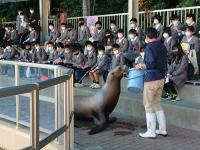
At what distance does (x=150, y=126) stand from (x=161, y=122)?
21 centimetres

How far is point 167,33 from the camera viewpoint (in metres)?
11.6

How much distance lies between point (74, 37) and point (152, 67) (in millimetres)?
8004

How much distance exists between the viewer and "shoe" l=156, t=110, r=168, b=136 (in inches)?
324

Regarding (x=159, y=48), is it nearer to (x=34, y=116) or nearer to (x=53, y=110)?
(x=53, y=110)

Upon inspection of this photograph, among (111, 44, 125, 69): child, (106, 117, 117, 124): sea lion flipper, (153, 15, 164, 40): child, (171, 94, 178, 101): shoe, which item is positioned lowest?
(106, 117, 117, 124): sea lion flipper

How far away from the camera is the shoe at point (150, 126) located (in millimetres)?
8180

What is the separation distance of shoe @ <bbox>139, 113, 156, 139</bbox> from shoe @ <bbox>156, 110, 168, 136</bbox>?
90mm

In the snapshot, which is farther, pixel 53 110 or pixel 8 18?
pixel 8 18

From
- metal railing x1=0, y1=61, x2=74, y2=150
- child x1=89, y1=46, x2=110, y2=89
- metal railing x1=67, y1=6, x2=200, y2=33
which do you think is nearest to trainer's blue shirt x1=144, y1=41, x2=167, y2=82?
metal railing x1=0, y1=61, x2=74, y2=150

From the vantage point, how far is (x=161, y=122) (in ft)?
27.2

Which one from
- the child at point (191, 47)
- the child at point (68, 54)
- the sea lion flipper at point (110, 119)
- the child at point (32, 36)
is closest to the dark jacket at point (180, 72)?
the child at point (191, 47)

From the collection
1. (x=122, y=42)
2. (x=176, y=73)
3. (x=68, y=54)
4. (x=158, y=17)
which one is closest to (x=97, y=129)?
(x=176, y=73)

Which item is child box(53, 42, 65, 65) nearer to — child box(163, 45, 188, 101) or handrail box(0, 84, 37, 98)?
child box(163, 45, 188, 101)

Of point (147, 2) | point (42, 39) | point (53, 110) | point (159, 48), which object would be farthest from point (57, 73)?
point (147, 2)
